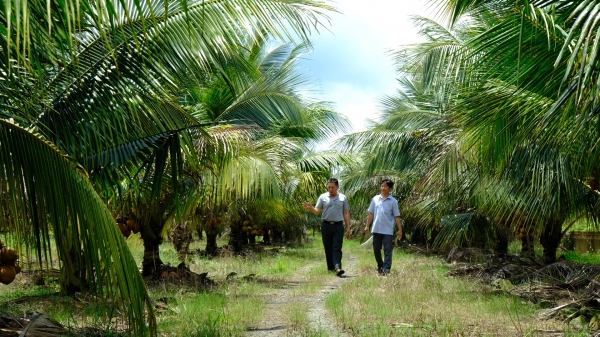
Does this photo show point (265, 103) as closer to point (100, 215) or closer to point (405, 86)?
point (100, 215)

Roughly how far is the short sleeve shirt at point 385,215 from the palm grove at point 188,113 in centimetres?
111

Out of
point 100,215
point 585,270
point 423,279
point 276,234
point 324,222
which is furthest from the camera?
point 276,234

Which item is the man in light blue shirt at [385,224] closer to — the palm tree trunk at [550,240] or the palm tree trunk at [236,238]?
the palm tree trunk at [550,240]

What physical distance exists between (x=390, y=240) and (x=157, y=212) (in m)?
3.21

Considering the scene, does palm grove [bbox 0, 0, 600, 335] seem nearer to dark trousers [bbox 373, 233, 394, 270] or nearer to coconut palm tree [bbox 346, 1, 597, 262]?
coconut palm tree [bbox 346, 1, 597, 262]

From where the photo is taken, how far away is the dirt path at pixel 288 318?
4836mm

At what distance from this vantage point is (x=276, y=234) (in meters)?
29.0

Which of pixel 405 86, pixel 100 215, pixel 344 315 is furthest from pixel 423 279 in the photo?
pixel 405 86

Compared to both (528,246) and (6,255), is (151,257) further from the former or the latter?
(528,246)

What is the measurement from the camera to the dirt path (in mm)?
4836

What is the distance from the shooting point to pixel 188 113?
19.2ft

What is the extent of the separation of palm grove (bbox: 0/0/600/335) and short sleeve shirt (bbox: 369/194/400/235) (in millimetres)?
1114

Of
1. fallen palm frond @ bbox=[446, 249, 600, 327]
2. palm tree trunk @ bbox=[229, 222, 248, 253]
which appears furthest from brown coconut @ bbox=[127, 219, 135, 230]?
palm tree trunk @ bbox=[229, 222, 248, 253]

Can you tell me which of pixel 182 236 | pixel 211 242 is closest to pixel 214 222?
pixel 211 242
